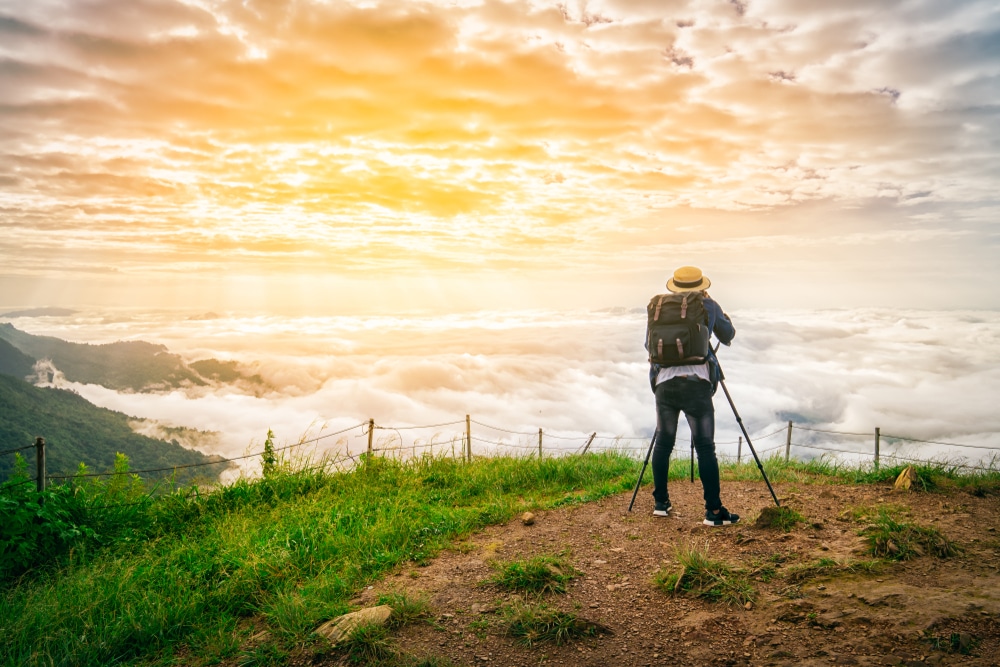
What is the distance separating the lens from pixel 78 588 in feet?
18.2

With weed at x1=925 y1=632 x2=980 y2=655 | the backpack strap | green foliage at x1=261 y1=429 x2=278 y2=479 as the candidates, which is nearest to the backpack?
the backpack strap

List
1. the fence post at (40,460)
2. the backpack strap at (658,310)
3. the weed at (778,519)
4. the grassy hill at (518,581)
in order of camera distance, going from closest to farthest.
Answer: the grassy hill at (518,581) → the weed at (778,519) → the backpack strap at (658,310) → the fence post at (40,460)

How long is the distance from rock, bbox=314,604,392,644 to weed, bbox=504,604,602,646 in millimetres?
916

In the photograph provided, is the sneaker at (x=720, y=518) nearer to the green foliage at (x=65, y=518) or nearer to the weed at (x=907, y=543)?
the weed at (x=907, y=543)

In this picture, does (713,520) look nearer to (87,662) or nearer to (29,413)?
(87,662)

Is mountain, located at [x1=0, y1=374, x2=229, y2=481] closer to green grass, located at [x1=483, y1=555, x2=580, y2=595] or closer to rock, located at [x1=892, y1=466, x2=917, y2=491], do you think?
green grass, located at [x1=483, y1=555, x2=580, y2=595]

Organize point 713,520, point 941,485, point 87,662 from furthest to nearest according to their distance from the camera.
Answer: point 941,485 → point 713,520 → point 87,662

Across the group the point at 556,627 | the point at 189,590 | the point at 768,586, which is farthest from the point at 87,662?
the point at 768,586

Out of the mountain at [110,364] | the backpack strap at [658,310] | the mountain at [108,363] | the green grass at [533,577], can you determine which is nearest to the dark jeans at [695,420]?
the backpack strap at [658,310]

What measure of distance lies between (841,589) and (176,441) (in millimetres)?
127347

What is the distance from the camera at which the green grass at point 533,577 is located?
4.72 meters

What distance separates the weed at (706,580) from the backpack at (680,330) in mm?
2086

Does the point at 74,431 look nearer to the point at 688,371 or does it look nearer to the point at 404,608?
the point at 404,608

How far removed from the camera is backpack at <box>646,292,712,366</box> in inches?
243
